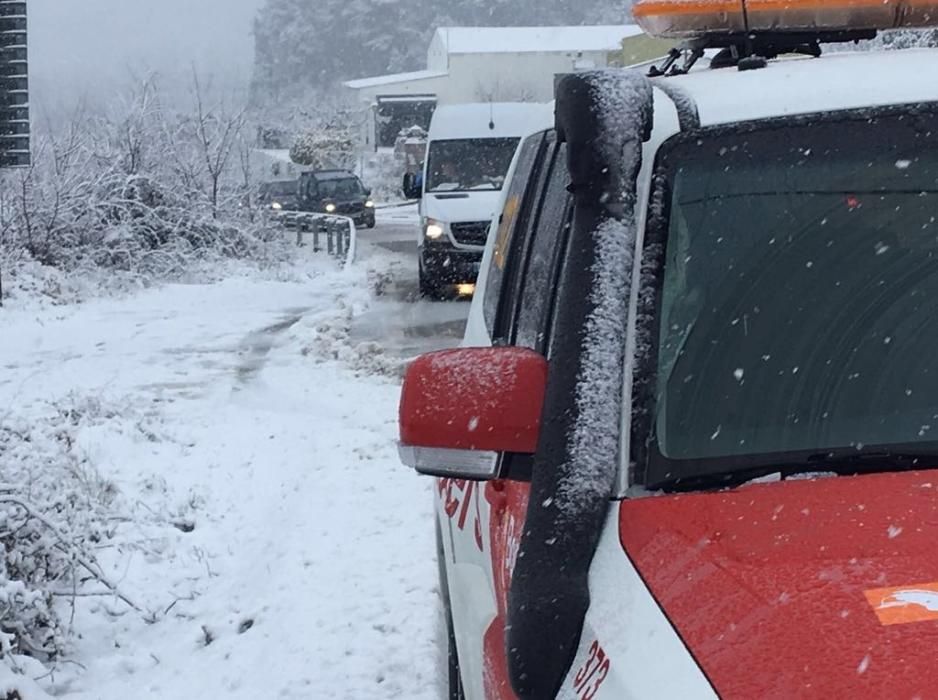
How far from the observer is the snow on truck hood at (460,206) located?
51.2 ft

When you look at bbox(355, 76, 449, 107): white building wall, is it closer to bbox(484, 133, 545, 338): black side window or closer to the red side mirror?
bbox(484, 133, 545, 338): black side window

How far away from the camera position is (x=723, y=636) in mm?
1474

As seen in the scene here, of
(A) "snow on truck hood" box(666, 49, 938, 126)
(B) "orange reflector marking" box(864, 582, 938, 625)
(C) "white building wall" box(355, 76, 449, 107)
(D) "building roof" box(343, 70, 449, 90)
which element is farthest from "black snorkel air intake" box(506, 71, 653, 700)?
(D) "building roof" box(343, 70, 449, 90)

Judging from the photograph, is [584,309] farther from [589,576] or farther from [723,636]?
[723,636]

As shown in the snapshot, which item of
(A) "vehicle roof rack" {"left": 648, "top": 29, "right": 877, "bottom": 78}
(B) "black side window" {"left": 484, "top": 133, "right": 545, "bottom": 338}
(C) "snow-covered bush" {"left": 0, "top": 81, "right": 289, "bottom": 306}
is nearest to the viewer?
(A) "vehicle roof rack" {"left": 648, "top": 29, "right": 877, "bottom": 78}

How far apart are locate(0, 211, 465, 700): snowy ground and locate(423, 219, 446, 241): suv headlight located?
109 inches

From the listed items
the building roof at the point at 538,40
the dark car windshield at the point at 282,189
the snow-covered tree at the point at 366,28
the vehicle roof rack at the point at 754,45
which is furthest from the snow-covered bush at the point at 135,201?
the snow-covered tree at the point at 366,28

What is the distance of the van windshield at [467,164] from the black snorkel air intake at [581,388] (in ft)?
48.7

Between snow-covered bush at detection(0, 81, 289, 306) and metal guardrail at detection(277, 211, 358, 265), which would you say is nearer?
snow-covered bush at detection(0, 81, 289, 306)

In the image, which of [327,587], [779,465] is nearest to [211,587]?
[327,587]

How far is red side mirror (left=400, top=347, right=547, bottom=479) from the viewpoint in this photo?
189 centimetres

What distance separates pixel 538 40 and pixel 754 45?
259 feet

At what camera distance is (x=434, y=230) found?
1581 centimetres

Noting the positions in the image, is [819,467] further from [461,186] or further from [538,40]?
[538,40]
